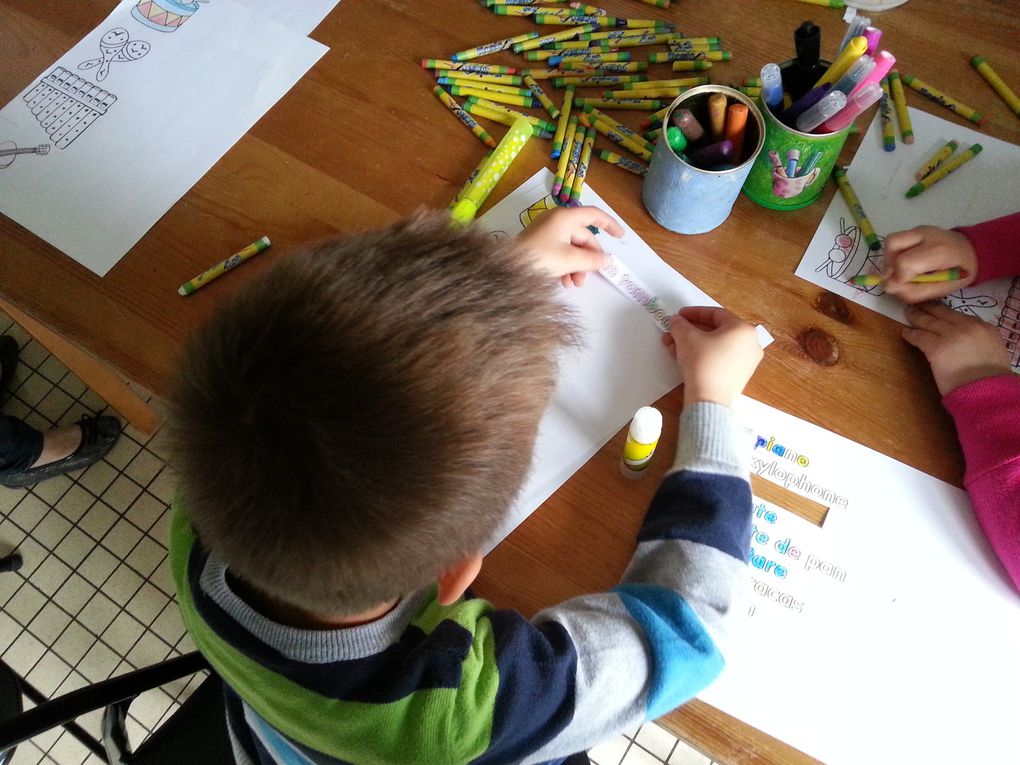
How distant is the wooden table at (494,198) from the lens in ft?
2.01

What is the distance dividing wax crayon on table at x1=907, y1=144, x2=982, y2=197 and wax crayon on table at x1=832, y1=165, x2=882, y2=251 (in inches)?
2.2

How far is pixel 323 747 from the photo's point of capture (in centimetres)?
49

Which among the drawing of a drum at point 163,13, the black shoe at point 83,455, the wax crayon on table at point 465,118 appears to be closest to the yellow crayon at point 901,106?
the wax crayon on table at point 465,118

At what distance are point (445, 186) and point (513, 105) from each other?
13 centimetres

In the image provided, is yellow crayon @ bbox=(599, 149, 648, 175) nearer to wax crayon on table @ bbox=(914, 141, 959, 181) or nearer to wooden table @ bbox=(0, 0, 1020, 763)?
wooden table @ bbox=(0, 0, 1020, 763)

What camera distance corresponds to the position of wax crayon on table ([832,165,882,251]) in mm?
704

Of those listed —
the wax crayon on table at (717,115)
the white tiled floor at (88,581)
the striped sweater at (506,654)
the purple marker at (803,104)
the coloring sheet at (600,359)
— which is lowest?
the white tiled floor at (88,581)

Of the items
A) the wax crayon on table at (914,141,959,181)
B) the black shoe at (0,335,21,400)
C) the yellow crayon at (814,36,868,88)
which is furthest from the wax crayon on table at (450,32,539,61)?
the black shoe at (0,335,21,400)

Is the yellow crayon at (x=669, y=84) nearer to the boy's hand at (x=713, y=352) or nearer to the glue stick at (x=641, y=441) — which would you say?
the boy's hand at (x=713, y=352)

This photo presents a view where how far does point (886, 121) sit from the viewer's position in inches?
29.6

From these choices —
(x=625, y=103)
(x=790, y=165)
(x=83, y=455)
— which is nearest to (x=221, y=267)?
(x=625, y=103)

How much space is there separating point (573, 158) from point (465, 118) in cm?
13

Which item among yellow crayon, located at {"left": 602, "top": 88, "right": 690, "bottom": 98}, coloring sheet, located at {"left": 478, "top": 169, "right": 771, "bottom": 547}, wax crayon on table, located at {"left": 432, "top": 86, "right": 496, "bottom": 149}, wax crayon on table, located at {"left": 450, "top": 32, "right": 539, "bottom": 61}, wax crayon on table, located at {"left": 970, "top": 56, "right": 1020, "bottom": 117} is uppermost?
wax crayon on table, located at {"left": 970, "top": 56, "right": 1020, "bottom": 117}

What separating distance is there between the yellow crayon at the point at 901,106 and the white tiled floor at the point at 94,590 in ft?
3.20
